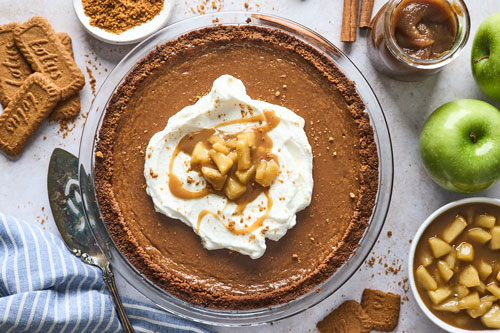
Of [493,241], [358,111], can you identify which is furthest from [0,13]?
[493,241]

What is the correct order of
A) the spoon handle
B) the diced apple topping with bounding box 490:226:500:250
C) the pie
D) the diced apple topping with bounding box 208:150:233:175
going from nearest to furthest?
1. the diced apple topping with bounding box 208:150:233:175
2. the pie
3. the diced apple topping with bounding box 490:226:500:250
4. the spoon handle

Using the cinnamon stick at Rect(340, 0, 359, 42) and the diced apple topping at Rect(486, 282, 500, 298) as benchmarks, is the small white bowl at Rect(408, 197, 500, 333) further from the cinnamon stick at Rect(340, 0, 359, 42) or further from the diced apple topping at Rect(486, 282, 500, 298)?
the cinnamon stick at Rect(340, 0, 359, 42)

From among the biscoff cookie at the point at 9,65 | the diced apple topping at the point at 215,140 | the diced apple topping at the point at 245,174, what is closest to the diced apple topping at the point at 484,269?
the diced apple topping at the point at 245,174

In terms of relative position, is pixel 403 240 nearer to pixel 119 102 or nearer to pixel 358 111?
pixel 358 111

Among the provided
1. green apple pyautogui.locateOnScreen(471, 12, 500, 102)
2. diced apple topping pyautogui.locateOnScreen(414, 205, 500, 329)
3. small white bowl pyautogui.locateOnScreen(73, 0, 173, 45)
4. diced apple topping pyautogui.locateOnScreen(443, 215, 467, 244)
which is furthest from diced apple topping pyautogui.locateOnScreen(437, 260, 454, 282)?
small white bowl pyautogui.locateOnScreen(73, 0, 173, 45)

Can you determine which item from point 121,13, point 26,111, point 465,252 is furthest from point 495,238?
point 26,111

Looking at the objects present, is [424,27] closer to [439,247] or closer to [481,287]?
[439,247]
